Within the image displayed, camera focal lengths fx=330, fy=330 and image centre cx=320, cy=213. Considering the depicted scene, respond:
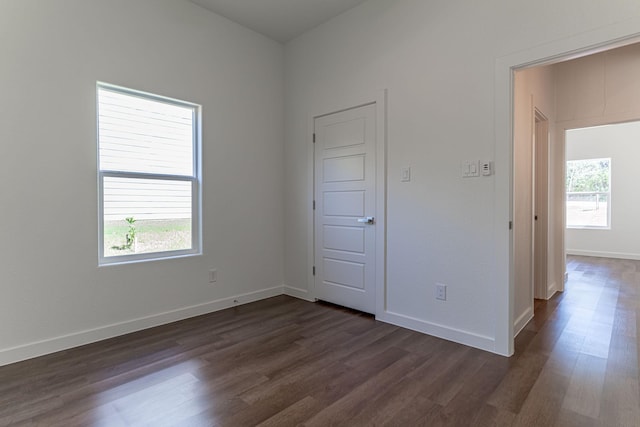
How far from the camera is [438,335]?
2768 millimetres

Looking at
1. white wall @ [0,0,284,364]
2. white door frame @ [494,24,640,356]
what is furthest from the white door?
white door frame @ [494,24,640,356]

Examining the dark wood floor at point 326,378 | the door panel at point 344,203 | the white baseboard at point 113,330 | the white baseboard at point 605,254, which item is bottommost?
the dark wood floor at point 326,378

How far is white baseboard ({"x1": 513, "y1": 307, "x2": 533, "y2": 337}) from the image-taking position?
279 cm

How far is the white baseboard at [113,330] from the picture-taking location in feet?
7.69

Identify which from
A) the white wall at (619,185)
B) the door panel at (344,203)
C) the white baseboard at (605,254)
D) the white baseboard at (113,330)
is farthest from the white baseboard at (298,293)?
the white wall at (619,185)

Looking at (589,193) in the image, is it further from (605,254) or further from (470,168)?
(470,168)

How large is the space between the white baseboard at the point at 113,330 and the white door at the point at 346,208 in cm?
98

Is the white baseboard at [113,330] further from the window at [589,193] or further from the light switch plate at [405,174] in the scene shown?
the window at [589,193]

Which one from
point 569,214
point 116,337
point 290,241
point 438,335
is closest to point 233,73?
point 290,241

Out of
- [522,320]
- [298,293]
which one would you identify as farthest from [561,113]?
[298,293]

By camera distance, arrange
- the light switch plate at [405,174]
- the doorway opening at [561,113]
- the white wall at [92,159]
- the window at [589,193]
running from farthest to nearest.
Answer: the window at [589,193], the doorway opening at [561,113], the light switch plate at [405,174], the white wall at [92,159]

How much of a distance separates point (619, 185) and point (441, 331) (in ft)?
22.1

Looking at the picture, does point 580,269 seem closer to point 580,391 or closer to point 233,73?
point 580,391

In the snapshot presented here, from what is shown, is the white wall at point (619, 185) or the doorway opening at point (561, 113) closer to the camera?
the doorway opening at point (561, 113)
